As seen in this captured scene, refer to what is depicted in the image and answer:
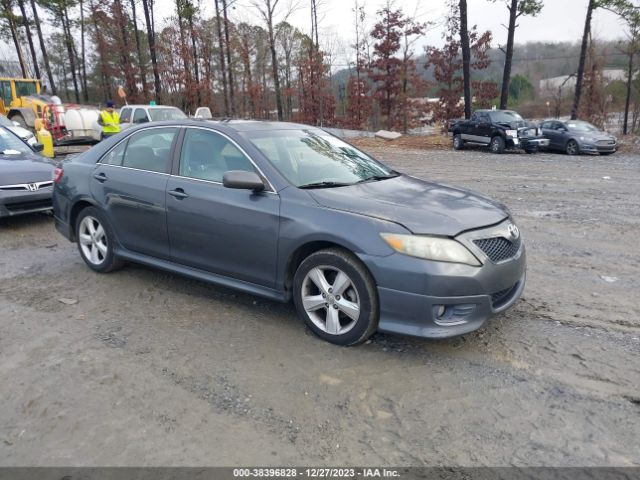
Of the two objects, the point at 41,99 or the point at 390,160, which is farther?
the point at 41,99

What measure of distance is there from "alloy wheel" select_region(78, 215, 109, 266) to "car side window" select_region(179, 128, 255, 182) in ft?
4.55

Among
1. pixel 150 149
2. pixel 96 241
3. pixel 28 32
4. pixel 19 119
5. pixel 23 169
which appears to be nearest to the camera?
pixel 150 149

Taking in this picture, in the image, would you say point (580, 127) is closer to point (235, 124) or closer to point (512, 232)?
point (512, 232)

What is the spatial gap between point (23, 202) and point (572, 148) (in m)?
18.7

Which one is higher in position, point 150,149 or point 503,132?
point 150,149

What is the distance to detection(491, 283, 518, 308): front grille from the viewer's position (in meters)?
3.49

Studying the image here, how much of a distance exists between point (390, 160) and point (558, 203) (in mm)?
8549

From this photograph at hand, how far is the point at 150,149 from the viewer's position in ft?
15.6

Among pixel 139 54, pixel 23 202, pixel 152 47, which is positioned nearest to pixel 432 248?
pixel 23 202

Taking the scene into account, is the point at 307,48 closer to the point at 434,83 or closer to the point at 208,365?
the point at 434,83

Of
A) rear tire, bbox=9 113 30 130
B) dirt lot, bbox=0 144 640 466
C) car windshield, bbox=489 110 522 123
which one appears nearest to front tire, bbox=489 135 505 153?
car windshield, bbox=489 110 522 123

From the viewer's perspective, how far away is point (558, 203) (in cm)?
888

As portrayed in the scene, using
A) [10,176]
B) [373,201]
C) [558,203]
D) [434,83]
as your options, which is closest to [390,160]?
[558,203]

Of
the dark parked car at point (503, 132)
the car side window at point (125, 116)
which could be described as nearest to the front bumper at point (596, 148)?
the dark parked car at point (503, 132)
